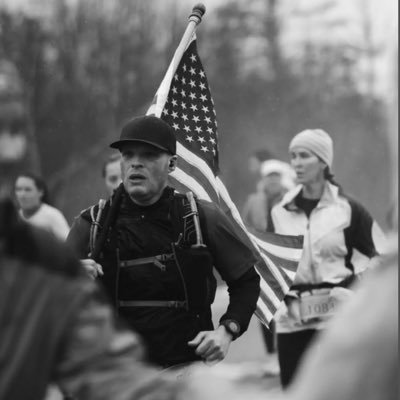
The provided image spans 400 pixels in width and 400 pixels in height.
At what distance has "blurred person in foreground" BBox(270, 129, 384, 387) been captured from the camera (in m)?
7.64

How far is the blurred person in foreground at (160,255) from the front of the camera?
5.03 m

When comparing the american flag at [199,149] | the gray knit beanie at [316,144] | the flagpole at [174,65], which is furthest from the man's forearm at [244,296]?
the gray knit beanie at [316,144]

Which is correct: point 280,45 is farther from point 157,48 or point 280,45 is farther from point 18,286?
point 18,286

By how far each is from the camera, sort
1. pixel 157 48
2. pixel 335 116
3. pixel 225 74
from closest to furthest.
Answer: pixel 157 48 < pixel 225 74 < pixel 335 116

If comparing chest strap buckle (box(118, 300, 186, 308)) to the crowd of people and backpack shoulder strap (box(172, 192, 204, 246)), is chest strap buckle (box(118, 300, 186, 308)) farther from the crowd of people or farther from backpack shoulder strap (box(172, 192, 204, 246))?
backpack shoulder strap (box(172, 192, 204, 246))

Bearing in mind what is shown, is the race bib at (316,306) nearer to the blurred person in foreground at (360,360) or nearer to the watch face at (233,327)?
the watch face at (233,327)

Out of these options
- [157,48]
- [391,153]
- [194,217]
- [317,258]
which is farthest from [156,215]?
[157,48]

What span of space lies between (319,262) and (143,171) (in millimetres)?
2685

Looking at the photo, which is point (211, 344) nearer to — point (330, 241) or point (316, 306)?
point (316, 306)

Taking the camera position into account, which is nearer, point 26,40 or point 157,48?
point 26,40

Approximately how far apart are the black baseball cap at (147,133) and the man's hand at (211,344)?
859mm

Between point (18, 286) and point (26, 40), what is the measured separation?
2839 centimetres

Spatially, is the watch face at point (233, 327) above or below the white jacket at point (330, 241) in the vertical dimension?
below

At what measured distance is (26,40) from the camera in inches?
1179
